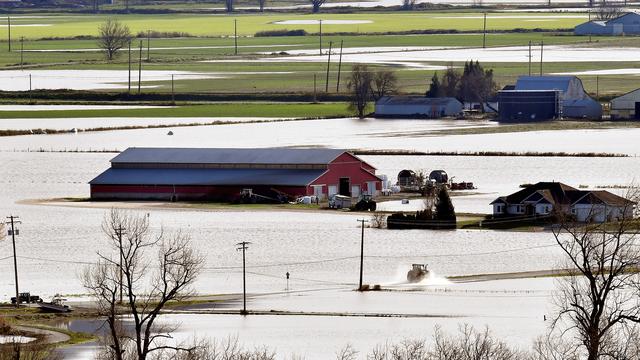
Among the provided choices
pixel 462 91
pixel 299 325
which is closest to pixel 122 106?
pixel 462 91

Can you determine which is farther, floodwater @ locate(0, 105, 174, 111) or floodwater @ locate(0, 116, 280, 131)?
floodwater @ locate(0, 105, 174, 111)

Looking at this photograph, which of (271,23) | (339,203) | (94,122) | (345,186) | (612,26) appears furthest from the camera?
(271,23)

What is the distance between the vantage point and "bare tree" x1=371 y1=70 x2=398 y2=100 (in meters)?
106

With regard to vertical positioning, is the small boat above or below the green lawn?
below

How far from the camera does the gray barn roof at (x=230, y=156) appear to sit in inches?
2468

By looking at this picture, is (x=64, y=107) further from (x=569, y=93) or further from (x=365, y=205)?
(x=365, y=205)

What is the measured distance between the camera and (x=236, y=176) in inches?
2473

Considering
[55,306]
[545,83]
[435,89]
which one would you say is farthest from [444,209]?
[435,89]

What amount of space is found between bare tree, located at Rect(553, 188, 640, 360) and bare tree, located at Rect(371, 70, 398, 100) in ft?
164

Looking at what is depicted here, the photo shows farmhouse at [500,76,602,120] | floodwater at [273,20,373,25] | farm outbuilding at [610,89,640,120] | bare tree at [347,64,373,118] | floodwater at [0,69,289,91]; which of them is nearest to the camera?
farm outbuilding at [610,89,640,120]

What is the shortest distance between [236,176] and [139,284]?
20.6m

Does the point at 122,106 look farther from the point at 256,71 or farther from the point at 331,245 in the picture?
the point at 331,245

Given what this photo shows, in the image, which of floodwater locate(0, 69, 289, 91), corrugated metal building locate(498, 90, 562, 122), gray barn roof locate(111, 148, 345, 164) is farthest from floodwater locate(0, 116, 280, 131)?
gray barn roof locate(111, 148, 345, 164)

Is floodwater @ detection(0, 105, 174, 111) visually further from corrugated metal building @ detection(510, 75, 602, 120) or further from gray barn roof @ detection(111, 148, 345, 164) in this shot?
gray barn roof @ detection(111, 148, 345, 164)
